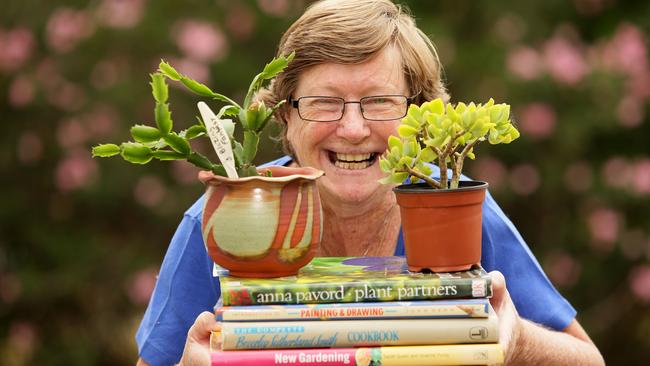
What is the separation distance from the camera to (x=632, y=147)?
17.6ft

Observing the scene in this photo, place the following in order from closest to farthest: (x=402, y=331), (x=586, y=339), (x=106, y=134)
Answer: (x=402, y=331), (x=586, y=339), (x=106, y=134)

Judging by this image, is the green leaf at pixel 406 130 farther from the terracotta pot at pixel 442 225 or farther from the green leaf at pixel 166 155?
the green leaf at pixel 166 155

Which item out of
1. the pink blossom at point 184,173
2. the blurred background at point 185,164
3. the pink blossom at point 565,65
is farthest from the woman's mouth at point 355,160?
the pink blossom at point 565,65

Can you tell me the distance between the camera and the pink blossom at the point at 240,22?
5.17 meters

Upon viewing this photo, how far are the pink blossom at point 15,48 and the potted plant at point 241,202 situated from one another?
3549mm

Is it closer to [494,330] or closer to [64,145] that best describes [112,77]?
[64,145]

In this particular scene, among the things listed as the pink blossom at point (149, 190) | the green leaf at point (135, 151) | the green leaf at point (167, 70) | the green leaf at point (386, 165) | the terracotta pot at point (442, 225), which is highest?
the green leaf at point (167, 70)

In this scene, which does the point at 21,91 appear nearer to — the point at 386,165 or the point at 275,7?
the point at 275,7

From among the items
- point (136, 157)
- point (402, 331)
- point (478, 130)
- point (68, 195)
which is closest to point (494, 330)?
point (402, 331)

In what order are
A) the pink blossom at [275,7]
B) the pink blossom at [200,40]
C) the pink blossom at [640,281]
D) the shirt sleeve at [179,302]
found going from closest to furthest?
the shirt sleeve at [179,302], the pink blossom at [200,40], the pink blossom at [275,7], the pink blossom at [640,281]

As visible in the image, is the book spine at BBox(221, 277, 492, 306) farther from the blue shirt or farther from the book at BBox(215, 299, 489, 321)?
the blue shirt

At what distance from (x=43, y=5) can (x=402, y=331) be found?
3.98 metres

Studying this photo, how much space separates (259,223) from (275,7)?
3.33 m

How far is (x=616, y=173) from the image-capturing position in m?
5.22
